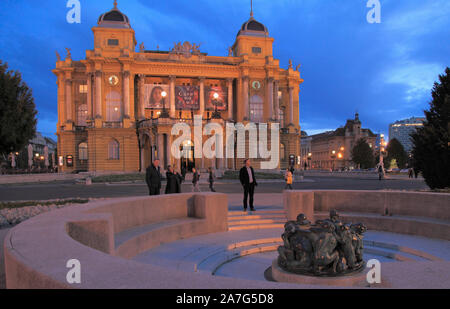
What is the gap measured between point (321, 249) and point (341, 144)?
10604 cm

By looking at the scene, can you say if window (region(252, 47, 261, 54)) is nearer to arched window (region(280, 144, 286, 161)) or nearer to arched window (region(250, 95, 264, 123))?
arched window (region(250, 95, 264, 123))

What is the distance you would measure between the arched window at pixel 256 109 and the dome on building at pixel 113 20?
2357 centimetres

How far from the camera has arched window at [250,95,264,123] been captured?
54.3 meters

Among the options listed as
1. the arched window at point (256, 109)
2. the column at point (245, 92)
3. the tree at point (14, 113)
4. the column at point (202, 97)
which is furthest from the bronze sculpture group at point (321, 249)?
the arched window at point (256, 109)

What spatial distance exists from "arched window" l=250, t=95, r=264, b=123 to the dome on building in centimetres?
2357

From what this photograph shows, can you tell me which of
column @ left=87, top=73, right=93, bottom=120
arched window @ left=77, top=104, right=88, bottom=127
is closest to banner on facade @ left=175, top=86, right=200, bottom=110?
column @ left=87, top=73, right=93, bottom=120

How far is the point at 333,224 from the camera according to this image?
5.01 metres

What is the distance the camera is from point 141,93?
5016 centimetres

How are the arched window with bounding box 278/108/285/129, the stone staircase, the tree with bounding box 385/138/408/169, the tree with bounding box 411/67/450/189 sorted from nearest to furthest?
the stone staircase → the tree with bounding box 411/67/450/189 → the arched window with bounding box 278/108/285/129 → the tree with bounding box 385/138/408/169

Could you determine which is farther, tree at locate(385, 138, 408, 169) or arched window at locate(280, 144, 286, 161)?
tree at locate(385, 138, 408, 169)

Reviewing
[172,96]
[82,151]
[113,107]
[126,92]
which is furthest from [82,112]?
[172,96]

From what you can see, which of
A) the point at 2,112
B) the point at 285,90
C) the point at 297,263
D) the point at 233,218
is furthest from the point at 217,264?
the point at 285,90

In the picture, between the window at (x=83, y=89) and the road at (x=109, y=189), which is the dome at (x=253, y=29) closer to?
the window at (x=83, y=89)
